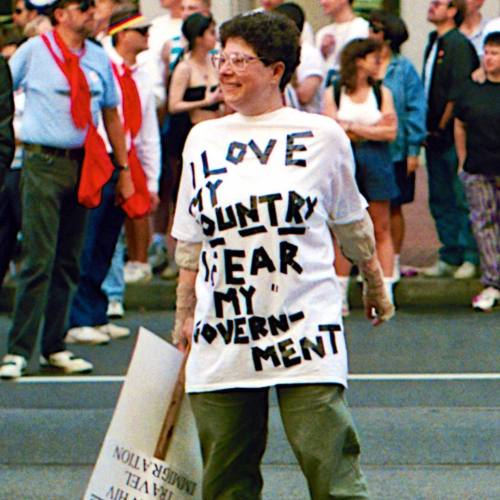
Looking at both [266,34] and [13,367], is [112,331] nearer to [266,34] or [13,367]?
[13,367]

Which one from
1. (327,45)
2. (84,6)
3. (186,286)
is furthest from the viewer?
(327,45)

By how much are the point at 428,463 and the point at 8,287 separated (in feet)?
16.9

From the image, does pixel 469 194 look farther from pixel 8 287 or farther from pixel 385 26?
pixel 8 287

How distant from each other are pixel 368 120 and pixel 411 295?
1393mm

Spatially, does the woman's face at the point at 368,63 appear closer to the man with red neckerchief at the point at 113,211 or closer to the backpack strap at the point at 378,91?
the backpack strap at the point at 378,91

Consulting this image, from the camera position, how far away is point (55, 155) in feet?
27.7

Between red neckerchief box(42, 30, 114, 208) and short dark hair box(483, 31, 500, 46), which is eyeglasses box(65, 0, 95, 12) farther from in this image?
short dark hair box(483, 31, 500, 46)

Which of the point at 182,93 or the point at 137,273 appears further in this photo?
the point at 137,273

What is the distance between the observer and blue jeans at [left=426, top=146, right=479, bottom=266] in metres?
11.5

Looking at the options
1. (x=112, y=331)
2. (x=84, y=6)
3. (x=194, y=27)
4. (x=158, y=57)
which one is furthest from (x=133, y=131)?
(x=158, y=57)

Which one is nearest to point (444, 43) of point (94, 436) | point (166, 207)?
point (166, 207)

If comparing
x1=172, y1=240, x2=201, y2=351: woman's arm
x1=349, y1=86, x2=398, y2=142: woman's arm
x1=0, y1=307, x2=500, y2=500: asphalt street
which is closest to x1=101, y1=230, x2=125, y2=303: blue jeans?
x1=0, y1=307, x2=500, y2=500: asphalt street

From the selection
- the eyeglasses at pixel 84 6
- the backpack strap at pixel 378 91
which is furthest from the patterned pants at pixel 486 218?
the eyeglasses at pixel 84 6

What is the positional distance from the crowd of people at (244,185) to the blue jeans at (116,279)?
2cm
